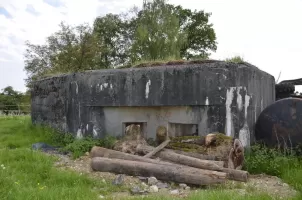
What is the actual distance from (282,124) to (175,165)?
2.39 m

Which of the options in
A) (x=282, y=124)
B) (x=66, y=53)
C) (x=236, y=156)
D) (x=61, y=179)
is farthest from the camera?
(x=66, y=53)

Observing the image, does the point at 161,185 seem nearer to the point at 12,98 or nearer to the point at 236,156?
the point at 236,156

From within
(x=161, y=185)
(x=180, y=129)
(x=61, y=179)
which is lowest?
(x=161, y=185)

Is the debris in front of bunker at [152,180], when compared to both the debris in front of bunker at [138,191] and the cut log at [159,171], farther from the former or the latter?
the debris in front of bunker at [138,191]

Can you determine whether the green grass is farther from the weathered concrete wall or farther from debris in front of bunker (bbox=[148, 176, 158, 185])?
the weathered concrete wall

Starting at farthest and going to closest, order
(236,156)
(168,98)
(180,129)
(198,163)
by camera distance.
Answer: (180,129)
(168,98)
(236,156)
(198,163)

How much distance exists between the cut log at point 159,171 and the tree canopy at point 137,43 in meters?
17.6

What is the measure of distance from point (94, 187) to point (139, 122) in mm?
2784

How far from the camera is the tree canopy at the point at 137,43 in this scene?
24203 millimetres

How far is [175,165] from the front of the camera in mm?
5523

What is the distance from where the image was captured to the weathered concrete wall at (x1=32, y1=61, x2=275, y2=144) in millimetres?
6555

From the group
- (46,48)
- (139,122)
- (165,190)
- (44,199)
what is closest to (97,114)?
→ (139,122)

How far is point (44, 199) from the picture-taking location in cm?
408

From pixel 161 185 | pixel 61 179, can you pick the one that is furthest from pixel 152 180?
pixel 61 179
